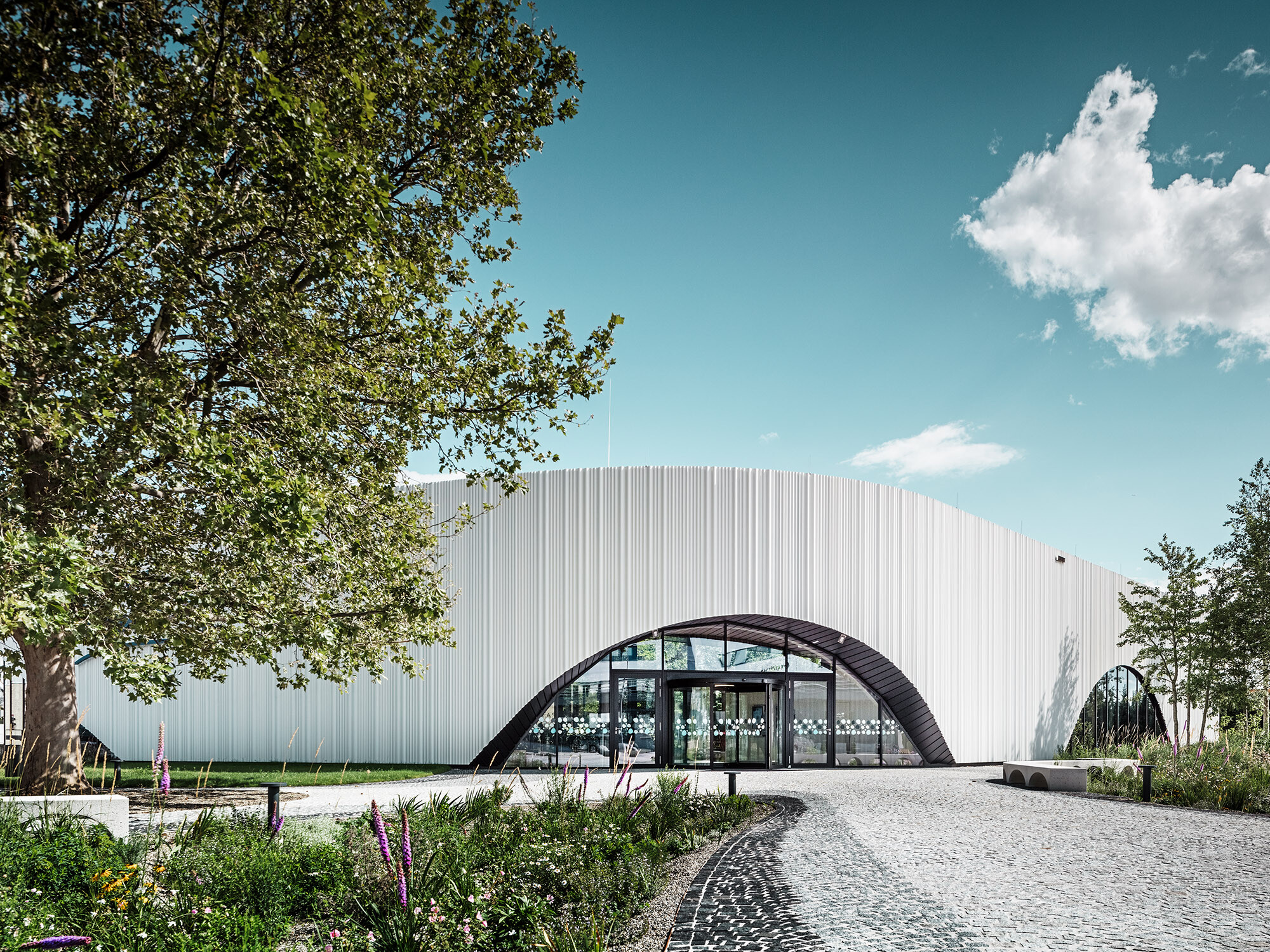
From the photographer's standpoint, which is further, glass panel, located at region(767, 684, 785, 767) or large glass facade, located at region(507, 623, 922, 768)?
glass panel, located at region(767, 684, 785, 767)

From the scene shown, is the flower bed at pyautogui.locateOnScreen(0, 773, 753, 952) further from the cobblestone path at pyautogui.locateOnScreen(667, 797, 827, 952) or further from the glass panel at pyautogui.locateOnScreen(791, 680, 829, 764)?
the glass panel at pyautogui.locateOnScreen(791, 680, 829, 764)

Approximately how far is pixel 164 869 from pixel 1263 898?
822cm

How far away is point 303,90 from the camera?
7855 mm

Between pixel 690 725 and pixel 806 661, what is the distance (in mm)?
3604

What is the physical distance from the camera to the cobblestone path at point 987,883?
5.24m

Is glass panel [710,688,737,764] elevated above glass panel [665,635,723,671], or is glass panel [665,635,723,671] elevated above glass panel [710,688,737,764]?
glass panel [665,635,723,671]

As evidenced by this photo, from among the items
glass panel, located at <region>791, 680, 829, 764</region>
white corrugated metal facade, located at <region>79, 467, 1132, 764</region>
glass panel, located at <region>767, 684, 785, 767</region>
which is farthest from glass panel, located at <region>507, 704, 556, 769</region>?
glass panel, located at <region>791, 680, 829, 764</region>

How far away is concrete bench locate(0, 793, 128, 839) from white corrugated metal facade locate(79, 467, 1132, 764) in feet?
35.4

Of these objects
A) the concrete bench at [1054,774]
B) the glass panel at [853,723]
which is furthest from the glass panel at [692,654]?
the concrete bench at [1054,774]

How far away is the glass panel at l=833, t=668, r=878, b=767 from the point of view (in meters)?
21.4

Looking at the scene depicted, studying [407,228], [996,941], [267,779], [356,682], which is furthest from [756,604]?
[996,941]

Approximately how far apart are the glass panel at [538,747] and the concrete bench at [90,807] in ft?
39.7

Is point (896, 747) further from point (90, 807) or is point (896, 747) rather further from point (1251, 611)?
point (90, 807)

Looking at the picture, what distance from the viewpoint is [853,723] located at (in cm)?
2162
